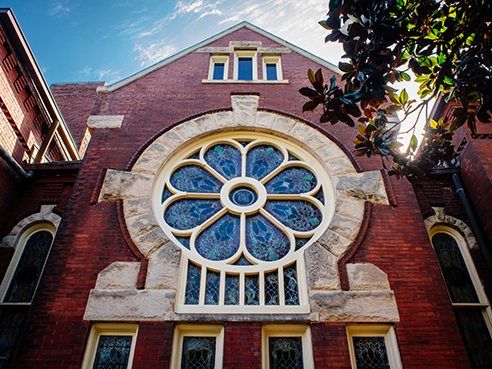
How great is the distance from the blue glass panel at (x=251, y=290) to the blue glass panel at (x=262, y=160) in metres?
2.14

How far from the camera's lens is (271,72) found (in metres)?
9.51

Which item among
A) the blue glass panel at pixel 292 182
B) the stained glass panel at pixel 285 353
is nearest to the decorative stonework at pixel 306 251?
the blue glass panel at pixel 292 182

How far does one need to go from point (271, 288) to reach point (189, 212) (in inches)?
81.8

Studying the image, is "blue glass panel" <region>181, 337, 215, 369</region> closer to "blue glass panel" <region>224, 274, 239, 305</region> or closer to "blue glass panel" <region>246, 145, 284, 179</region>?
"blue glass panel" <region>224, 274, 239, 305</region>

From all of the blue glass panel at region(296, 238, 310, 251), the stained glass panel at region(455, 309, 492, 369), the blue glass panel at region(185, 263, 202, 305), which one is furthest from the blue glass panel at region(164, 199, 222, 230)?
the stained glass panel at region(455, 309, 492, 369)

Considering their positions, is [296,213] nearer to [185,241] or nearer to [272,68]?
[185,241]

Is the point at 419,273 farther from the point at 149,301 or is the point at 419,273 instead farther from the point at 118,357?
the point at 118,357

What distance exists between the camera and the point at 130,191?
674 centimetres

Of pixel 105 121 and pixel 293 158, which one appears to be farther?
pixel 105 121

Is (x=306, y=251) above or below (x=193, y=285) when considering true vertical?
above

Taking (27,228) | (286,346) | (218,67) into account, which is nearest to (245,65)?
(218,67)

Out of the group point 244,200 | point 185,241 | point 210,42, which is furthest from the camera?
point 210,42

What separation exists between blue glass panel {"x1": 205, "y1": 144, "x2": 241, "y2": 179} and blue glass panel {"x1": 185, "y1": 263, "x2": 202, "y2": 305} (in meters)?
2.03

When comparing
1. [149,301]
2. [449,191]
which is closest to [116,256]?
[149,301]
